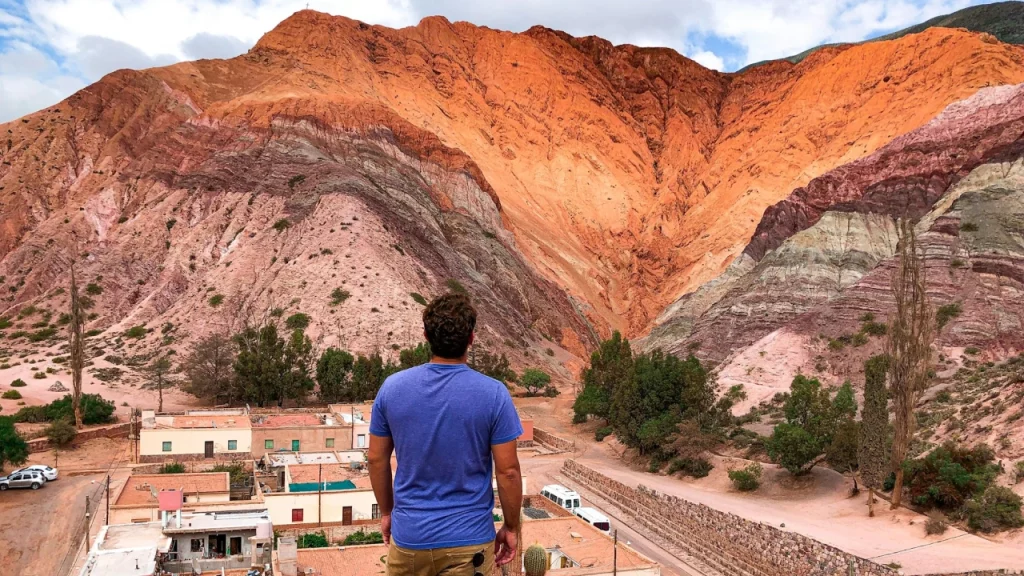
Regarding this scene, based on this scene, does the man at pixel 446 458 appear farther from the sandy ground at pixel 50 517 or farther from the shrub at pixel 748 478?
the shrub at pixel 748 478

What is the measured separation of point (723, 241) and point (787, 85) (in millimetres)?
46222

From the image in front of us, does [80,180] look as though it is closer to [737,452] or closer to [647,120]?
[737,452]

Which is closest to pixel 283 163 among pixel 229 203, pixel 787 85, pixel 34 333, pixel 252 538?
pixel 229 203

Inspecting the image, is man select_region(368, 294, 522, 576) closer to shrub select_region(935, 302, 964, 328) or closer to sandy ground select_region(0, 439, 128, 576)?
sandy ground select_region(0, 439, 128, 576)

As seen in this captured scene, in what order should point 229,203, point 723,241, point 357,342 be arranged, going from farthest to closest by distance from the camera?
point 723,241 < point 229,203 < point 357,342

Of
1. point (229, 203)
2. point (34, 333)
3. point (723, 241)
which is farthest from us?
point (723, 241)

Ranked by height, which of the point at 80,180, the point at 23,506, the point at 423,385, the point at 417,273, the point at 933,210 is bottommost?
the point at 23,506

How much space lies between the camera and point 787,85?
135 m

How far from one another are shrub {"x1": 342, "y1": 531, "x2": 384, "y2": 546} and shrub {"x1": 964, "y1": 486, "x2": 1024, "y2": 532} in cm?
1797

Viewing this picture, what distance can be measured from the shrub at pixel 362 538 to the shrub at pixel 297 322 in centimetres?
3850

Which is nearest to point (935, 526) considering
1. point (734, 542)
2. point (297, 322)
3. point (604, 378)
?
point (734, 542)

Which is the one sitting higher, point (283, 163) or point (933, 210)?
point (283, 163)

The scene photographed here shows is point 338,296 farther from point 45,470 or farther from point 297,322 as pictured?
point 45,470

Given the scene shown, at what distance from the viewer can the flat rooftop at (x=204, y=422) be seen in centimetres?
3822
